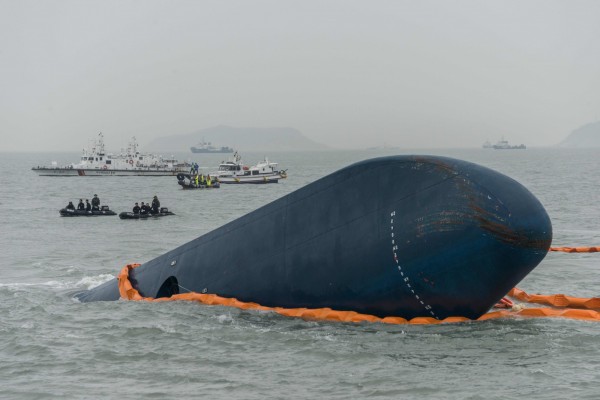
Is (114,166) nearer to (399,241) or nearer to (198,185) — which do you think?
(198,185)

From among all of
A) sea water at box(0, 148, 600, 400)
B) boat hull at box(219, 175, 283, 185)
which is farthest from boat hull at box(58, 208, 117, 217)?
boat hull at box(219, 175, 283, 185)

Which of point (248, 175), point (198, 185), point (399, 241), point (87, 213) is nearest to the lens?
point (399, 241)

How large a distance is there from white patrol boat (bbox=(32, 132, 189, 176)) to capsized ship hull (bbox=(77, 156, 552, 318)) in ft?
333

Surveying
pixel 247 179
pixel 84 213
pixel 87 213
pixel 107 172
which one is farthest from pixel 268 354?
pixel 107 172

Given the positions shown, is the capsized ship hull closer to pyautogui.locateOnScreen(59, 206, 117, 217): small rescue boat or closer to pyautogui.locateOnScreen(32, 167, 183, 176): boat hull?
pyautogui.locateOnScreen(59, 206, 117, 217): small rescue boat

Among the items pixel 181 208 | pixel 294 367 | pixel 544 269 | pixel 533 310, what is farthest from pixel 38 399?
pixel 181 208

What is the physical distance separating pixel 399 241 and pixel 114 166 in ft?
358

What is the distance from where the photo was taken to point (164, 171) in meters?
122

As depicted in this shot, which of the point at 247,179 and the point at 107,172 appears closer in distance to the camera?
the point at 247,179

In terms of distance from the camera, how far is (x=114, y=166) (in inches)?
4707

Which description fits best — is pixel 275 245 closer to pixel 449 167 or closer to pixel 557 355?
pixel 449 167

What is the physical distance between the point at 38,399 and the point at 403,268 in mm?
7074

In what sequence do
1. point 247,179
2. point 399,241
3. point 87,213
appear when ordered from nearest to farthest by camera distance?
point 399,241 → point 87,213 → point 247,179

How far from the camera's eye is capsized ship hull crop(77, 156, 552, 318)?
567 inches
